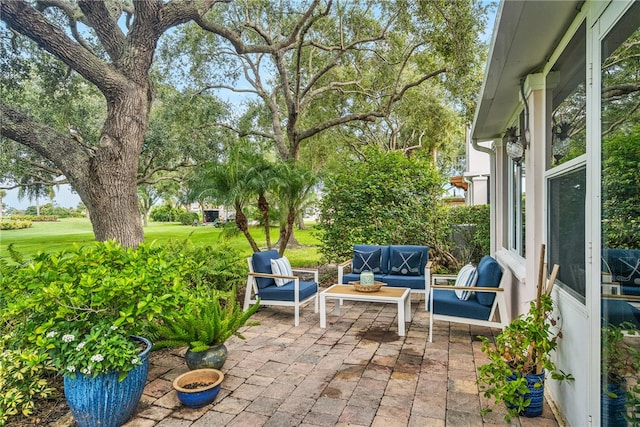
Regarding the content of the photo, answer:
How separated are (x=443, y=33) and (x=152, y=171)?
9.55m

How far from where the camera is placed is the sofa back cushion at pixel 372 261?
6.03 meters

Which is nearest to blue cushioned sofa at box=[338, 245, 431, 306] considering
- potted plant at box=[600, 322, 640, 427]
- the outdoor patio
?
the outdoor patio

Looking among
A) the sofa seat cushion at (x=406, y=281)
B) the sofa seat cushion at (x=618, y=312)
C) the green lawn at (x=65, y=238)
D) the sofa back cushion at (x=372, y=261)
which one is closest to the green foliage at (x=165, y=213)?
the green lawn at (x=65, y=238)

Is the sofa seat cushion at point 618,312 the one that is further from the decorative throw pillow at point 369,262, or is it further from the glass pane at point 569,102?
the decorative throw pillow at point 369,262

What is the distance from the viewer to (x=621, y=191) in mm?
1755

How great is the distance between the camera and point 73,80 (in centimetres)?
830

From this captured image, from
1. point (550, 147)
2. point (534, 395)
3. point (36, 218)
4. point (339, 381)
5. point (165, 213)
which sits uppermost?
point (550, 147)

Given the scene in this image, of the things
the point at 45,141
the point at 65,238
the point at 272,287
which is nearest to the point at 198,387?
the point at 272,287

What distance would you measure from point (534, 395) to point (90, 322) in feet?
10.6

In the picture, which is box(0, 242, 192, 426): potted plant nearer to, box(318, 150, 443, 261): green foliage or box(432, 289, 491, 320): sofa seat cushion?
box(432, 289, 491, 320): sofa seat cushion

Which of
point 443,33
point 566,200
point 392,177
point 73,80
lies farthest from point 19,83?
point 566,200

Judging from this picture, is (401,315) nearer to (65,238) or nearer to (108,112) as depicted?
(108,112)

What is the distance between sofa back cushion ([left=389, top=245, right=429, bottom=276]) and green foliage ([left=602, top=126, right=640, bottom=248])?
3.96 metres

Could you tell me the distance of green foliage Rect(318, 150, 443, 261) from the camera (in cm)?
728
